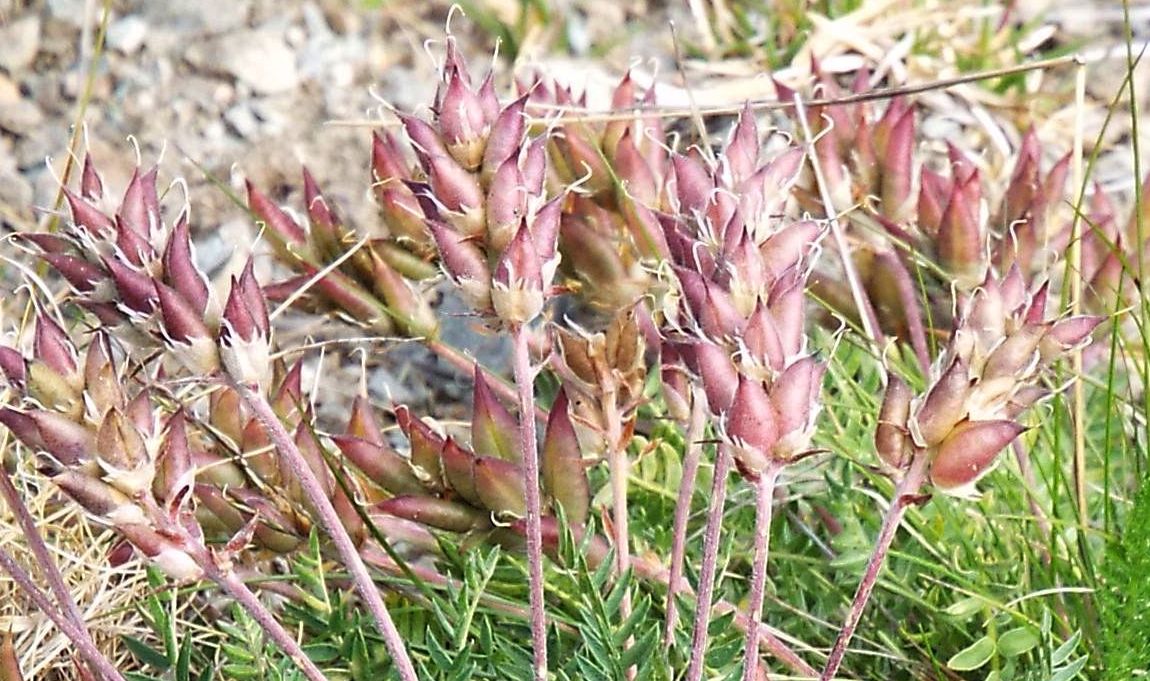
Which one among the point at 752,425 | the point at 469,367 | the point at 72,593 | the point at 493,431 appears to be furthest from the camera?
the point at 469,367

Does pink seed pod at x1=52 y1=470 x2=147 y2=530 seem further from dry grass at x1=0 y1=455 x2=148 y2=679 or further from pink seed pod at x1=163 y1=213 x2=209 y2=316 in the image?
dry grass at x1=0 y1=455 x2=148 y2=679

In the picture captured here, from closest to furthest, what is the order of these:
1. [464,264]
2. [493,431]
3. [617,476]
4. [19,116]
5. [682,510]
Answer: [464,264]
[682,510]
[617,476]
[493,431]
[19,116]

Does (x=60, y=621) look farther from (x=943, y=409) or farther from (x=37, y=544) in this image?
(x=943, y=409)

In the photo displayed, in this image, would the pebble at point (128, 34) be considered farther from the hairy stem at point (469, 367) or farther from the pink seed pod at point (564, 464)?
the pink seed pod at point (564, 464)

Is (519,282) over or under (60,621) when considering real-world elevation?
over

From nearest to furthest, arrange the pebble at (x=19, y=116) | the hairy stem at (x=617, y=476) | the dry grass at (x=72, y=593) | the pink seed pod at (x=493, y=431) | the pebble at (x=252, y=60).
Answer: the hairy stem at (x=617, y=476)
the pink seed pod at (x=493, y=431)
the dry grass at (x=72, y=593)
the pebble at (x=19, y=116)
the pebble at (x=252, y=60)

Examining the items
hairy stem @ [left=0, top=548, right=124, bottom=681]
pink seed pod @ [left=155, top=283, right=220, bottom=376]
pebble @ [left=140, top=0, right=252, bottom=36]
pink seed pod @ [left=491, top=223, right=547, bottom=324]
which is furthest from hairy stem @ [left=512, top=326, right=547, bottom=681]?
pebble @ [left=140, top=0, right=252, bottom=36]

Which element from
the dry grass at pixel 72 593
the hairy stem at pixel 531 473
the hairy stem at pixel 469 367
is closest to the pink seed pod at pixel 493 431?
the hairy stem at pixel 469 367

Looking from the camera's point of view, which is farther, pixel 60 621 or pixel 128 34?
pixel 128 34

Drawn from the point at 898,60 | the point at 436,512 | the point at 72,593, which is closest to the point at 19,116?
the point at 72,593

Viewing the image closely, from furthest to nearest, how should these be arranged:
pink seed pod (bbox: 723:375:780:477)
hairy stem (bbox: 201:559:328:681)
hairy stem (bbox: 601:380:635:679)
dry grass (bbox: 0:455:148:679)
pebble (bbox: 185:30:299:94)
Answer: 1. pebble (bbox: 185:30:299:94)
2. dry grass (bbox: 0:455:148:679)
3. hairy stem (bbox: 601:380:635:679)
4. hairy stem (bbox: 201:559:328:681)
5. pink seed pod (bbox: 723:375:780:477)

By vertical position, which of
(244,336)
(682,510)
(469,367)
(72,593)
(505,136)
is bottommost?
(72,593)
